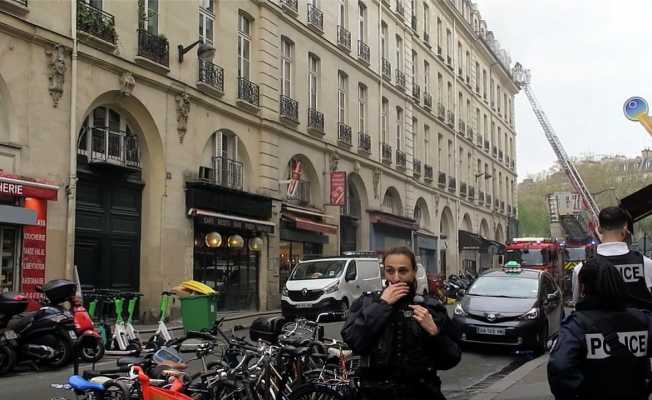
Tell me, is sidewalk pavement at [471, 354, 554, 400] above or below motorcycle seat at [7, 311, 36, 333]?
below

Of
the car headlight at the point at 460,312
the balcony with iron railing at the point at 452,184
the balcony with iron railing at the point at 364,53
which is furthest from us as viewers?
the balcony with iron railing at the point at 452,184

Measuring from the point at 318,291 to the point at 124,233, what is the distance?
539 centimetres

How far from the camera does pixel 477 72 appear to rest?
180 ft

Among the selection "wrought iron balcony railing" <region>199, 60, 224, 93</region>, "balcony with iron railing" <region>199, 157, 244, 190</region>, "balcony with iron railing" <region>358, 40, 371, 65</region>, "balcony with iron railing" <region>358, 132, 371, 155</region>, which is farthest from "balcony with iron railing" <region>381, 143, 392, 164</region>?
"wrought iron balcony railing" <region>199, 60, 224, 93</region>

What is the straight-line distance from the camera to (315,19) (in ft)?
94.5

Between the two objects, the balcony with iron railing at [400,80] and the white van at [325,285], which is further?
the balcony with iron railing at [400,80]

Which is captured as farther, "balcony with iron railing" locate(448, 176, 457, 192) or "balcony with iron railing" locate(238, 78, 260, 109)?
"balcony with iron railing" locate(448, 176, 457, 192)

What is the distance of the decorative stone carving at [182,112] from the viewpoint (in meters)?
20.6

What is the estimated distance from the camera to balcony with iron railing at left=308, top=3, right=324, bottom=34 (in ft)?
93.2

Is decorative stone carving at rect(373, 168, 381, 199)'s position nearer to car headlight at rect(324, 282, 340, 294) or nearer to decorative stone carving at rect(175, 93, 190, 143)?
decorative stone carving at rect(175, 93, 190, 143)

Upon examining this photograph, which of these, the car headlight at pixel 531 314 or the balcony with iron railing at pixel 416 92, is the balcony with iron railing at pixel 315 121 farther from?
the car headlight at pixel 531 314

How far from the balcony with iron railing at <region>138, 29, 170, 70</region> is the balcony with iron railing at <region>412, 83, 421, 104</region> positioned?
2139 cm

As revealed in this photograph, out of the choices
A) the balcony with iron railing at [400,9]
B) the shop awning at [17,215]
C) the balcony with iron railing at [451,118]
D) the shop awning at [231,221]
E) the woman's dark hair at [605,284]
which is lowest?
the woman's dark hair at [605,284]

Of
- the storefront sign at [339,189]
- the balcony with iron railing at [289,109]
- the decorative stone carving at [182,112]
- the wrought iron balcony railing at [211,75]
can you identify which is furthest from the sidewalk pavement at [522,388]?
the storefront sign at [339,189]
